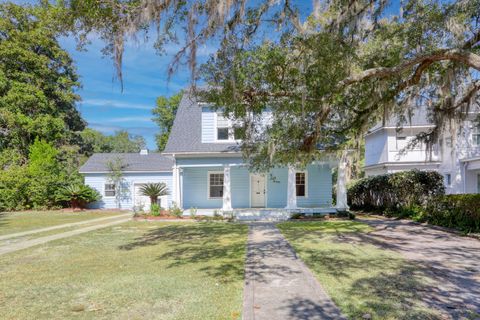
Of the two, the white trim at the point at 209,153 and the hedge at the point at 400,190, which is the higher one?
the white trim at the point at 209,153

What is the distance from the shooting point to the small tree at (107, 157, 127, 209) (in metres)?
22.1

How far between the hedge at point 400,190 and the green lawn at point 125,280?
8864 mm

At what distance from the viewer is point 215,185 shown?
17.5 metres

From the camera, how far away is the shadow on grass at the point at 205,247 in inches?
228

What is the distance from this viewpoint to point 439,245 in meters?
7.99

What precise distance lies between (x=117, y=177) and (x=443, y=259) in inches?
774

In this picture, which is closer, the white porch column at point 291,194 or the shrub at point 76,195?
the white porch column at point 291,194

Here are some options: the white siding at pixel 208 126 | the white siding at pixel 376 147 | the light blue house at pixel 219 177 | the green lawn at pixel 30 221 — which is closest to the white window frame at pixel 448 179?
the white siding at pixel 376 147

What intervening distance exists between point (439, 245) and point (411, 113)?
11.6 feet

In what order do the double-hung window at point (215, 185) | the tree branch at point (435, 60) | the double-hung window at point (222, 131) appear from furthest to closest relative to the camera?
1. the double-hung window at point (215, 185)
2. the double-hung window at point (222, 131)
3. the tree branch at point (435, 60)

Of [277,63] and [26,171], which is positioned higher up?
[277,63]

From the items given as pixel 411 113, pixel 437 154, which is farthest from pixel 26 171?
pixel 437 154

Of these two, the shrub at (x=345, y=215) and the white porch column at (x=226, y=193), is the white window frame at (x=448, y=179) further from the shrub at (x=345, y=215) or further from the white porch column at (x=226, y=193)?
the white porch column at (x=226, y=193)

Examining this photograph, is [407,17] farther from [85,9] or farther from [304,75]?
[85,9]
